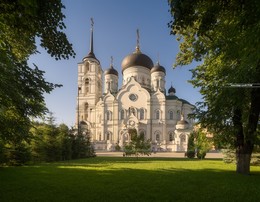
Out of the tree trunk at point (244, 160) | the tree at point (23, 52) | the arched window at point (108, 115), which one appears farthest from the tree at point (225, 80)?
the arched window at point (108, 115)

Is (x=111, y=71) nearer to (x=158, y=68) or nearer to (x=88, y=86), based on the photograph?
(x=88, y=86)

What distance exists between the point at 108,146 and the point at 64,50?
174 feet

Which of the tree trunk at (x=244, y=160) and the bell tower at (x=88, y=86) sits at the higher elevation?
the bell tower at (x=88, y=86)

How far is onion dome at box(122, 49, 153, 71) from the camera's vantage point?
67.3 m

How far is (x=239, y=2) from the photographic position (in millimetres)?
6234

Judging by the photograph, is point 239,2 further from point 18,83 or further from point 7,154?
point 7,154

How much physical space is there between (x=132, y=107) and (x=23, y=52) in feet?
169

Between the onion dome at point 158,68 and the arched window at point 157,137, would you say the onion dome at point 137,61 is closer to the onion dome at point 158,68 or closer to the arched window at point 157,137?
the onion dome at point 158,68

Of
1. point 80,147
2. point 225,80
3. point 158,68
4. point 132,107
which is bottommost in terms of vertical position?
point 80,147

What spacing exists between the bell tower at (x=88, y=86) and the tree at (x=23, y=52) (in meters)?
54.0

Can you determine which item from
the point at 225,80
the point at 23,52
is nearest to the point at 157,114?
the point at 225,80

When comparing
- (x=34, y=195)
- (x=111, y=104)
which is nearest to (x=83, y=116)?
(x=111, y=104)

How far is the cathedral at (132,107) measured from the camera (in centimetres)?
5897

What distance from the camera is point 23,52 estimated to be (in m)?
11.0
